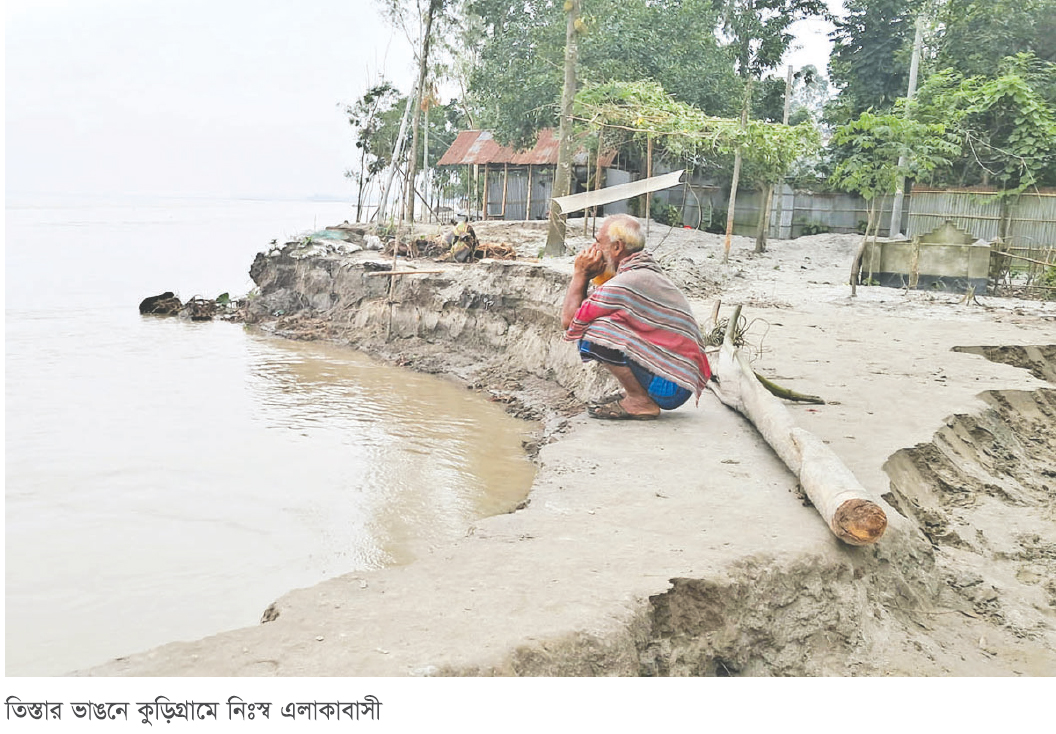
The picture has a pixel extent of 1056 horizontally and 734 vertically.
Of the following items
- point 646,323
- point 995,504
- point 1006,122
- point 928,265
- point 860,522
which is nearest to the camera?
point 860,522

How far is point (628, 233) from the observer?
5527 millimetres

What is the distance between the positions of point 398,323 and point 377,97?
12.5 metres

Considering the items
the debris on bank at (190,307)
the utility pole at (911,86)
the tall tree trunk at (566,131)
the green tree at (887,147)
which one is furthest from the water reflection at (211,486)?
the utility pole at (911,86)

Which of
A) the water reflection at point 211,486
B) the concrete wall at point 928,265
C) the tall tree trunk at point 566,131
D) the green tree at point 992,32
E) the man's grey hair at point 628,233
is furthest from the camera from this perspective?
the green tree at point 992,32

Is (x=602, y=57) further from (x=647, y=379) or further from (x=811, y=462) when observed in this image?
(x=811, y=462)

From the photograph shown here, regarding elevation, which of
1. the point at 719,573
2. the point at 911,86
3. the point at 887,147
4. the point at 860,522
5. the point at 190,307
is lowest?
the point at 190,307

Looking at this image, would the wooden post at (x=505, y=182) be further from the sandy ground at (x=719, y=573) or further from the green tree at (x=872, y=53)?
the sandy ground at (x=719, y=573)

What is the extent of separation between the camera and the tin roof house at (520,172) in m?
21.7

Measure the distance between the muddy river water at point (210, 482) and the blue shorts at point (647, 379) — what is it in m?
1.09

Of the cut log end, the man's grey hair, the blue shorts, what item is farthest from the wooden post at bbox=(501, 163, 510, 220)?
the cut log end

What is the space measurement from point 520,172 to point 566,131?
991 cm

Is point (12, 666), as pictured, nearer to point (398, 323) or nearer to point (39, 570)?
point (39, 570)

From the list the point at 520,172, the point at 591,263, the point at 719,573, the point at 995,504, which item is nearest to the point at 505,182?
the point at 520,172

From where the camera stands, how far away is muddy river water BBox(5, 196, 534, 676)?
412 cm
